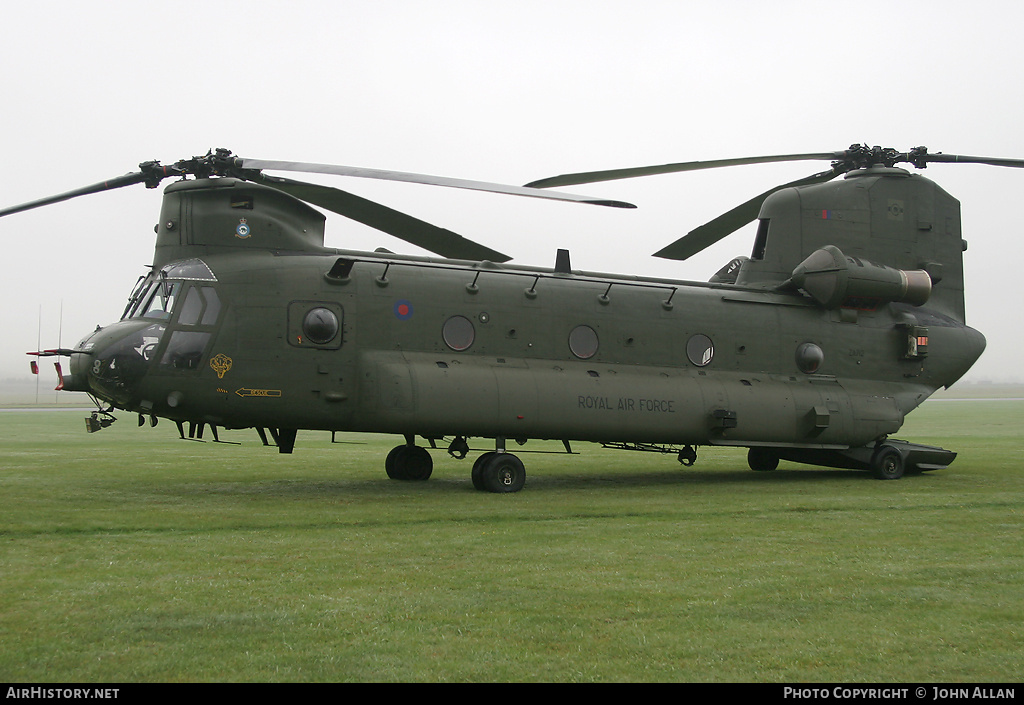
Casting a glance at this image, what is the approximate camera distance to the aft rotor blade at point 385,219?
14.5 meters

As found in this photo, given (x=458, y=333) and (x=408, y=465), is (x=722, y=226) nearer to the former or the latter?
(x=458, y=333)

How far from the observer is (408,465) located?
54.1 ft

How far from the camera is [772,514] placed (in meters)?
12.0

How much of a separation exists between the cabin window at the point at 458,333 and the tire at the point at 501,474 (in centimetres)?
196

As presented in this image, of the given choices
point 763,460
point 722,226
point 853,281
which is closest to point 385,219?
point 722,226

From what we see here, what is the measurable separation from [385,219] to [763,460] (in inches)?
397

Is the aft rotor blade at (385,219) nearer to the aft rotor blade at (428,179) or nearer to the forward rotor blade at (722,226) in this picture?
the aft rotor blade at (428,179)

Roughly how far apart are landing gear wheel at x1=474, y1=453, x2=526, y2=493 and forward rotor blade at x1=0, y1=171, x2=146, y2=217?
720cm

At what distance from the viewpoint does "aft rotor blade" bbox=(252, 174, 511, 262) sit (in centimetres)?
1445

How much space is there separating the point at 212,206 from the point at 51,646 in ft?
33.0

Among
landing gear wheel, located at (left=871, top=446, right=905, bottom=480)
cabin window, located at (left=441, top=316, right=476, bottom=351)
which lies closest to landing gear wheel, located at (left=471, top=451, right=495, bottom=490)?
cabin window, located at (left=441, top=316, right=476, bottom=351)

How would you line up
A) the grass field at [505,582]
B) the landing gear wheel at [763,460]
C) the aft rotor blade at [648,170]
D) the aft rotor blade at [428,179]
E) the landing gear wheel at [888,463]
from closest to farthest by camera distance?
the grass field at [505,582] → the aft rotor blade at [428,179] → the aft rotor blade at [648,170] → the landing gear wheel at [888,463] → the landing gear wheel at [763,460]

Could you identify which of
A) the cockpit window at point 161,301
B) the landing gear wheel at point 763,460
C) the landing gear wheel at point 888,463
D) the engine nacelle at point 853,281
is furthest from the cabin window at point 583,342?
the cockpit window at point 161,301
